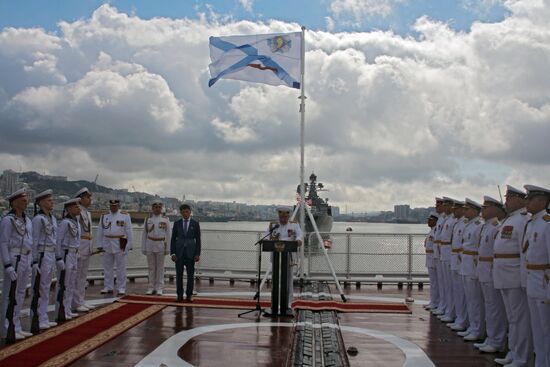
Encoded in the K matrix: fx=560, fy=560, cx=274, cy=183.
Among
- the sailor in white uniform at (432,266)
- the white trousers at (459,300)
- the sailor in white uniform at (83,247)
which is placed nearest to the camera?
the white trousers at (459,300)

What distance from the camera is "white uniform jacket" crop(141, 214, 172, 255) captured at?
407 inches

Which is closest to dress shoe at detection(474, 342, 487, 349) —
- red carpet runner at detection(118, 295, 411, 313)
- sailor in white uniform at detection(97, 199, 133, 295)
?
red carpet runner at detection(118, 295, 411, 313)

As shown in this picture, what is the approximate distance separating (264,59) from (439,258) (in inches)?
190

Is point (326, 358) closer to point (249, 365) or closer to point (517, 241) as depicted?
point (249, 365)

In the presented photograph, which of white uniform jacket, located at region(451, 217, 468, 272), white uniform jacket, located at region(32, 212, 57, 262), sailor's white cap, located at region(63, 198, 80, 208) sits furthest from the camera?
sailor's white cap, located at region(63, 198, 80, 208)

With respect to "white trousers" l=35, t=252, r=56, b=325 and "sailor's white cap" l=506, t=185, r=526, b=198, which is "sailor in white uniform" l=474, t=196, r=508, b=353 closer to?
"sailor's white cap" l=506, t=185, r=526, b=198

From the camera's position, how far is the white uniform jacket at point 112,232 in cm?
1018

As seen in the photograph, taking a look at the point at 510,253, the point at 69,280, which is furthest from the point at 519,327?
the point at 69,280

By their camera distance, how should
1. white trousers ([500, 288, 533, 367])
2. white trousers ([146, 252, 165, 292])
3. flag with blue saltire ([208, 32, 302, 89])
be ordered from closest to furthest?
white trousers ([500, 288, 533, 367]), white trousers ([146, 252, 165, 292]), flag with blue saltire ([208, 32, 302, 89])

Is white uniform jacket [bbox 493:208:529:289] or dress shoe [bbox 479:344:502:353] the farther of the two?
dress shoe [bbox 479:344:502:353]

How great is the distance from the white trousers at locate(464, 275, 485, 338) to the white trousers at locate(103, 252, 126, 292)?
607cm

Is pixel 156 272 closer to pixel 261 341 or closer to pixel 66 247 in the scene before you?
pixel 66 247

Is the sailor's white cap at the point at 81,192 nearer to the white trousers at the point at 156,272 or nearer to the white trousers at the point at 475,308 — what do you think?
the white trousers at the point at 156,272

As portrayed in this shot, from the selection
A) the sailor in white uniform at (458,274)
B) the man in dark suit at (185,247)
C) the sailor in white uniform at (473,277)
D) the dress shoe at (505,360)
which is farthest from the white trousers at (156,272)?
the dress shoe at (505,360)
